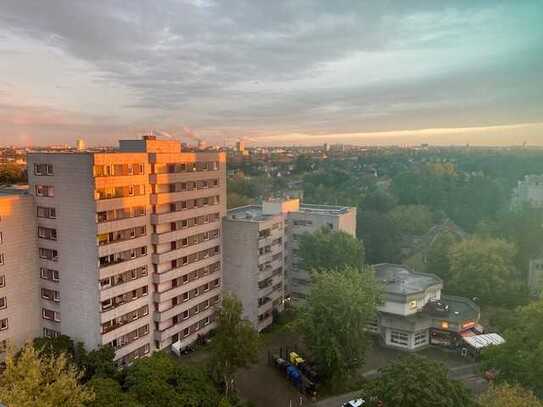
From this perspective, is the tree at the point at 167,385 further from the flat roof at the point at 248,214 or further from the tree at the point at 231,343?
the flat roof at the point at 248,214

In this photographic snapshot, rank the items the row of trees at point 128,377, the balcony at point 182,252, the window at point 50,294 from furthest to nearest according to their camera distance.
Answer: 1. the balcony at point 182,252
2. the window at point 50,294
3. the row of trees at point 128,377

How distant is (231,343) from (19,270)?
13.6 metres

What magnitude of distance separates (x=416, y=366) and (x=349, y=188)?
74.9 metres

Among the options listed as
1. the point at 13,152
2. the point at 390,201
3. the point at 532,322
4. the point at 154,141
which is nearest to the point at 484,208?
the point at 390,201

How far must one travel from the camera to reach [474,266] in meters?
40.7

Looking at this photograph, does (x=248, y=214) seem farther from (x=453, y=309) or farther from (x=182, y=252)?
(x=453, y=309)

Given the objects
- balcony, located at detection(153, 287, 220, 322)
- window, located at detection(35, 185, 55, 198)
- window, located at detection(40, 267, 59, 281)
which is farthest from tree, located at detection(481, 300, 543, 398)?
window, located at detection(35, 185, 55, 198)

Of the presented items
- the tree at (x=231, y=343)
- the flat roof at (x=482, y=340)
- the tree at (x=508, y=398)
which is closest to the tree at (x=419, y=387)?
the tree at (x=508, y=398)

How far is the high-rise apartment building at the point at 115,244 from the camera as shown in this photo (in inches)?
1007

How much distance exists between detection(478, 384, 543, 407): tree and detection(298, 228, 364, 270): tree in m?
16.9

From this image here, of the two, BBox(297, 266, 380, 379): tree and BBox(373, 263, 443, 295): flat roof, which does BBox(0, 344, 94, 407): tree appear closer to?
BBox(297, 266, 380, 379): tree

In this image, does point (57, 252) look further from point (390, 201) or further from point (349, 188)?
point (349, 188)

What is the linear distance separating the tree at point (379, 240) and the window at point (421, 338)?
1908cm

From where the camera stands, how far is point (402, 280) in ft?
121
